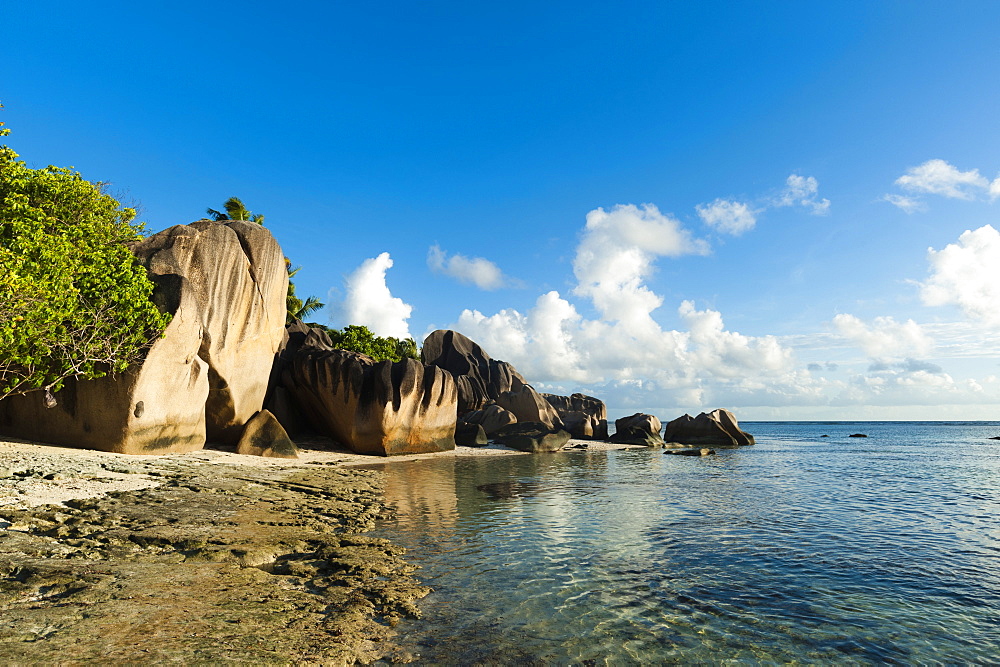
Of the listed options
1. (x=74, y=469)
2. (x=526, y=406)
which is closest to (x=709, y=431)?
(x=526, y=406)

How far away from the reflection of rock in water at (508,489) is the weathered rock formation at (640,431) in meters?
30.2

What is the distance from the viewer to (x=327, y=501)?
1385 cm

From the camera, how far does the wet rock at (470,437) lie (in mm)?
39250

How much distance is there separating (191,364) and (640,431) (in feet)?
125

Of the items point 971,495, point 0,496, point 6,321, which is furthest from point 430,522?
point 971,495

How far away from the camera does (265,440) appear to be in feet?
78.3

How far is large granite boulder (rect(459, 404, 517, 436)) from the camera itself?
4660 cm

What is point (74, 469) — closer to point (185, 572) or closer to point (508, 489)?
point (185, 572)

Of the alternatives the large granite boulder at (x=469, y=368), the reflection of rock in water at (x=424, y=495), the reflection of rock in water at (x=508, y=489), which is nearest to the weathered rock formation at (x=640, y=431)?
the large granite boulder at (x=469, y=368)

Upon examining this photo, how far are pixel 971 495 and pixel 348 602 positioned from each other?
71.5ft

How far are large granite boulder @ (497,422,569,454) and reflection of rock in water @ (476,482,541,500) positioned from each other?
59.8 feet

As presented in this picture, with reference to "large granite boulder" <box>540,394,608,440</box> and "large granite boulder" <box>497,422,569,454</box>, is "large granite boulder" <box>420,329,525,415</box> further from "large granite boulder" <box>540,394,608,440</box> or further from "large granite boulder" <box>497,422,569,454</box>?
"large granite boulder" <box>497,422,569,454</box>

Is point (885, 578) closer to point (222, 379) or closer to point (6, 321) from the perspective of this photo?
point (6, 321)

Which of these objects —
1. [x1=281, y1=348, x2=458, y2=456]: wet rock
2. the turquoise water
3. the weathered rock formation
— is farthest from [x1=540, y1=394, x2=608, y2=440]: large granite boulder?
the turquoise water
